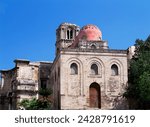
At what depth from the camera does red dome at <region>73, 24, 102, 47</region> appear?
37.7 m

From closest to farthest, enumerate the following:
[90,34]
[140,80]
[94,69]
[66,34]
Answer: [140,80] → [94,69] → [90,34] → [66,34]

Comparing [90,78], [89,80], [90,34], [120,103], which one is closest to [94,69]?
[90,78]

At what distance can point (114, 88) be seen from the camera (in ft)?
106

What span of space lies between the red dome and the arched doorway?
7.11m

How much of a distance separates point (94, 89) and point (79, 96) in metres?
1.74

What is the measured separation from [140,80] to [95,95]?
15.3 feet

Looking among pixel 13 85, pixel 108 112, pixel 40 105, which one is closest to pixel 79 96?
pixel 40 105

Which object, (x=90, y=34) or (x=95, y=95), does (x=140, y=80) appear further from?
(x=90, y=34)

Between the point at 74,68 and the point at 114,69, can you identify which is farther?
the point at 114,69

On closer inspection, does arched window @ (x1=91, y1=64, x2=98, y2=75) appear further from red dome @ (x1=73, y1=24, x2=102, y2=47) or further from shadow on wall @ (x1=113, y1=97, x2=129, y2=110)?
red dome @ (x1=73, y1=24, x2=102, y2=47)

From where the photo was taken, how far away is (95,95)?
3198 centimetres

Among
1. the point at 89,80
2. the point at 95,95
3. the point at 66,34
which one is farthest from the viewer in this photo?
the point at 66,34

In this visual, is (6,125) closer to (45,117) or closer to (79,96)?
(45,117)

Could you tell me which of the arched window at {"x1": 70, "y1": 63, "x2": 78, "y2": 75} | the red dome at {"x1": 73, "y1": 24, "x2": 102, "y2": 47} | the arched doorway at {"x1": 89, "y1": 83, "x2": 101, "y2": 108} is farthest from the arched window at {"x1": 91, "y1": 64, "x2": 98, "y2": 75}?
the red dome at {"x1": 73, "y1": 24, "x2": 102, "y2": 47}
